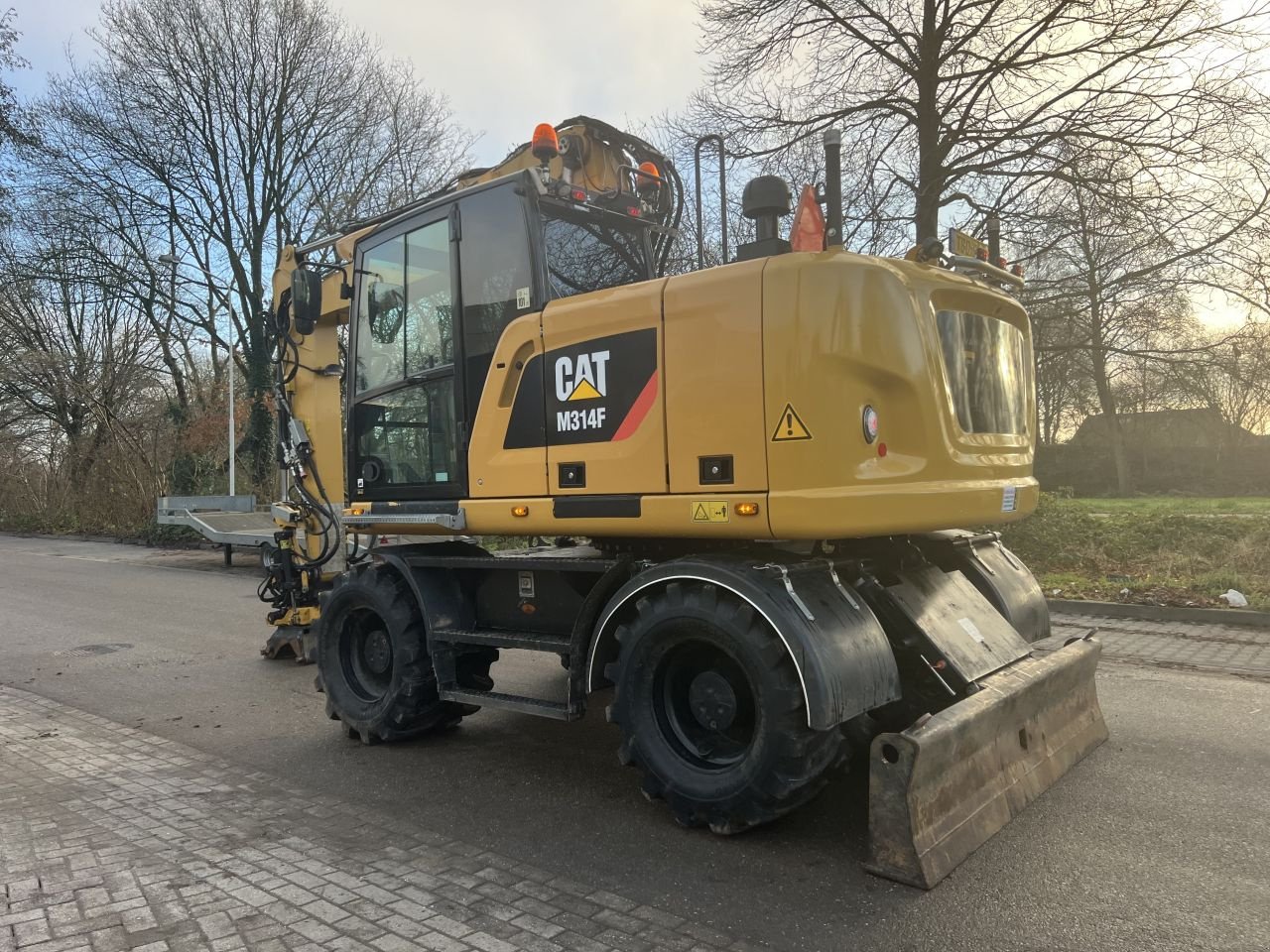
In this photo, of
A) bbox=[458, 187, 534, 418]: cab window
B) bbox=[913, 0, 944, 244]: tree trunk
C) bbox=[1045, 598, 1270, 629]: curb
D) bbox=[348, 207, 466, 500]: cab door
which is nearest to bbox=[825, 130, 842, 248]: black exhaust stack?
bbox=[458, 187, 534, 418]: cab window

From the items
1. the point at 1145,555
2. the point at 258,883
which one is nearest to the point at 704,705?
the point at 258,883

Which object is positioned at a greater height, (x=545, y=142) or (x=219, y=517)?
(x=545, y=142)

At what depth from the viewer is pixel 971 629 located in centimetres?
435

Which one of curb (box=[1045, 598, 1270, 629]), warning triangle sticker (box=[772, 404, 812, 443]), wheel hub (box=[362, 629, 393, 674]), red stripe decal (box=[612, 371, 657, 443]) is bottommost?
curb (box=[1045, 598, 1270, 629])

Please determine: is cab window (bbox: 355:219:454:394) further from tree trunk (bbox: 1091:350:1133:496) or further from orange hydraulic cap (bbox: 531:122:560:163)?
tree trunk (bbox: 1091:350:1133:496)

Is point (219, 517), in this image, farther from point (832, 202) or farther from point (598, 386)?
point (832, 202)

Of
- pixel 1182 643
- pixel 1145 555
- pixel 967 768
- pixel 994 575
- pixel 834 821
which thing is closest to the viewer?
pixel 967 768

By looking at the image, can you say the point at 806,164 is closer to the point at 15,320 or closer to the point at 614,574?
the point at 614,574

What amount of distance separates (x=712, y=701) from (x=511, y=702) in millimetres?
1302

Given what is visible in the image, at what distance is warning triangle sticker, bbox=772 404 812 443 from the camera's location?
362cm

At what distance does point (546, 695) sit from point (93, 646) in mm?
5817

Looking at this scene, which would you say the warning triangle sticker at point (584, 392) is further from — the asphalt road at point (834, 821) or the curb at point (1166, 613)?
the curb at point (1166, 613)

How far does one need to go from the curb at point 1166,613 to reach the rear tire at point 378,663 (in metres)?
7.03

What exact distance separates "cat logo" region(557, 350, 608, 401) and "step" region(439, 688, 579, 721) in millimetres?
1577
